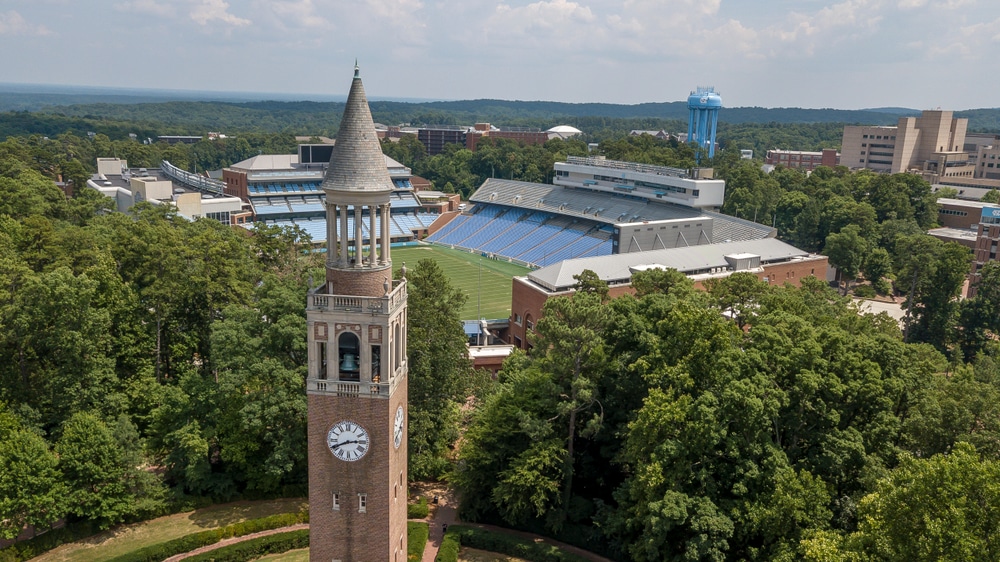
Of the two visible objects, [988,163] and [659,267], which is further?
[988,163]

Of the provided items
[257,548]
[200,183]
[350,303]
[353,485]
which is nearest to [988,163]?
[200,183]

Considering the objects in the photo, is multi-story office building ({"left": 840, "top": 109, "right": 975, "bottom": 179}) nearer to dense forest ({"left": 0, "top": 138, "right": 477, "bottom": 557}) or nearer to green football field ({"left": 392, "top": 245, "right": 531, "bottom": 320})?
green football field ({"left": 392, "top": 245, "right": 531, "bottom": 320})

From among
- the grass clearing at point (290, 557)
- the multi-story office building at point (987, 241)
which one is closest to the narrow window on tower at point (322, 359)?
the grass clearing at point (290, 557)

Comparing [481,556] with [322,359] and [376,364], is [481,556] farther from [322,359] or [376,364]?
[322,359]

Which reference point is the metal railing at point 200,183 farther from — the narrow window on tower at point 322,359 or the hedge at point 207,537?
the narrow window on tower at point 322,359

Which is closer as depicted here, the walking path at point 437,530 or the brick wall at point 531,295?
the walking path at point 437,530

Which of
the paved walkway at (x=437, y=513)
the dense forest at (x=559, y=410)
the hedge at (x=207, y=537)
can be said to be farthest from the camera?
the paved walkway at (x=437, y=513)

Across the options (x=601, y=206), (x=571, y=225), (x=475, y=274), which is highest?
(x=601, y=206)
